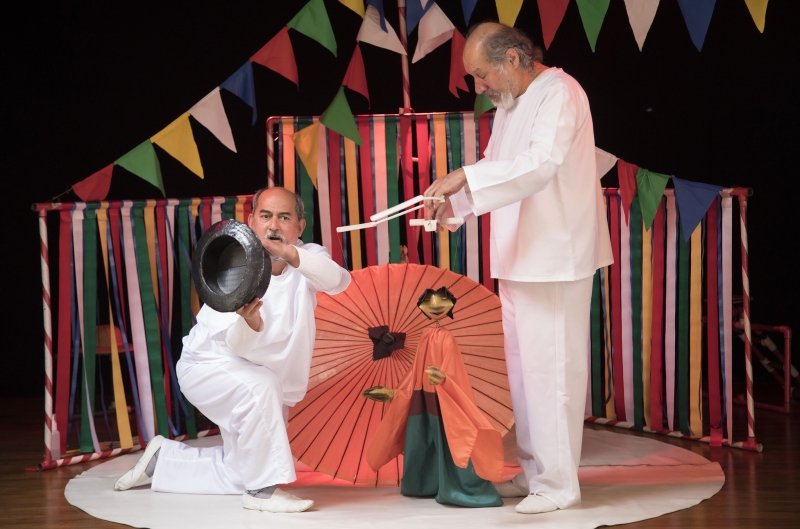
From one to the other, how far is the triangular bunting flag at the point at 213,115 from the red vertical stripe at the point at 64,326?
681 mm

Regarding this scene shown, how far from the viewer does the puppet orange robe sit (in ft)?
9.73

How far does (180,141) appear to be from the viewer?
4027 mm

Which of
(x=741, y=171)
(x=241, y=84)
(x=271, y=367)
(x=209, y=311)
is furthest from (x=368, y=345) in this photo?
(x=741, y=171)

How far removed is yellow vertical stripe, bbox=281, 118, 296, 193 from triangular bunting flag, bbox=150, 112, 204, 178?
16.6 inches

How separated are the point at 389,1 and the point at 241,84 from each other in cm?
146

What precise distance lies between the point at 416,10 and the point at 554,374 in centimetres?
195

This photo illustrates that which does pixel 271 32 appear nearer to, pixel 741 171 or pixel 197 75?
pixel 197 75

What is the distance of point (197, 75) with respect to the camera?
5410 millimetres

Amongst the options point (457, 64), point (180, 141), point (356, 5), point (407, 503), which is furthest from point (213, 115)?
point (407, 503)

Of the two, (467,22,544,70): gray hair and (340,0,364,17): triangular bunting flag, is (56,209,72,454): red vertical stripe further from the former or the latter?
(467,22,544,70): gray hair

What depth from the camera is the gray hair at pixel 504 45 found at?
3.05 metres

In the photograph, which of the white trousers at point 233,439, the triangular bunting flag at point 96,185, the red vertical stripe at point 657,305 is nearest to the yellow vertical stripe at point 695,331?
the red vertical stripe at point 657,305

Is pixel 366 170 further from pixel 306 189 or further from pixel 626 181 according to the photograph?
pixel 626 181

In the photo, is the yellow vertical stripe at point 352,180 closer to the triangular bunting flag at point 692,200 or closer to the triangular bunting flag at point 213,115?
the triangular bunting flag at point 213,115
